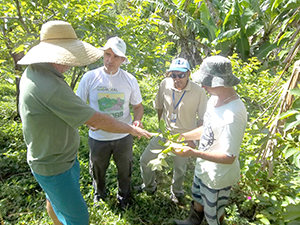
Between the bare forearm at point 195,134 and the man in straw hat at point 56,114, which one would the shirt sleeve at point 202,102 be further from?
the man in straw hat at point 56,114

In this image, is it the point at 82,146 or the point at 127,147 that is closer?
the point at 127,147

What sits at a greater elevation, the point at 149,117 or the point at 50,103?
the point at 50,103

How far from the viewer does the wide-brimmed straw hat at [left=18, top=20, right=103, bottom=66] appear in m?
1.32

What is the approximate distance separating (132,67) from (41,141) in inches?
73.0

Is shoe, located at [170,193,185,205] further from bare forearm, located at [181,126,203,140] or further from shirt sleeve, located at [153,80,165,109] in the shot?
shirt sleeve, located at [153,80,165,109]

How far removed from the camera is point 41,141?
1.44 meters

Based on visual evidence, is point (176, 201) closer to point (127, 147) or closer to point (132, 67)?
point (127, 147)

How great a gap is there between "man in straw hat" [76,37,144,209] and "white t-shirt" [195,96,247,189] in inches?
32.8

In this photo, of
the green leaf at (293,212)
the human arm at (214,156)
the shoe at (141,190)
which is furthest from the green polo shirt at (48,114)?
the green leaf at (293,212)

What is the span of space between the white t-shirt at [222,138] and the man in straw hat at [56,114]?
723mm

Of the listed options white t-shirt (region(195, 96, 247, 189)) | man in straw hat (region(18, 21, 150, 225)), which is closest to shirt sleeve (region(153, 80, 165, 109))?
white t-shirt (region(195, 96, 247, 189))

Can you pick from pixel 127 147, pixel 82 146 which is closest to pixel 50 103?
pixel 127 147

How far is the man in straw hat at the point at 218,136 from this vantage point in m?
1.43

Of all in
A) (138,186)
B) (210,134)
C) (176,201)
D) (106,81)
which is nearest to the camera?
(210,134)
